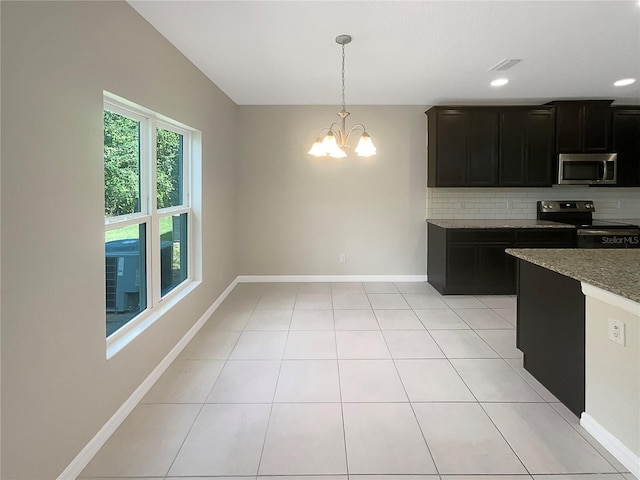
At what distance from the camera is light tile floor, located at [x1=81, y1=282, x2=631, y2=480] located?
1.81 metres

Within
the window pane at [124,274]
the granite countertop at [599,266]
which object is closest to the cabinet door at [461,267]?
the granite countertop at [599,266]

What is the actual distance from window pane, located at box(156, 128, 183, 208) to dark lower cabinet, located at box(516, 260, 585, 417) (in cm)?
288

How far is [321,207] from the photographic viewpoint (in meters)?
5.46

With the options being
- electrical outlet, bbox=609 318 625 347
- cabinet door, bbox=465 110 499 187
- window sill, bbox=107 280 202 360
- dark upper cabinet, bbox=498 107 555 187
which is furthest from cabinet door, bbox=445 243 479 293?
window sill, bbox=107 280 202 360

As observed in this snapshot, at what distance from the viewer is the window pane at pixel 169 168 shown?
124 inches

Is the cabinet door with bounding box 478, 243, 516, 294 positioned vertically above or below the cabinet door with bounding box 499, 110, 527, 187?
below

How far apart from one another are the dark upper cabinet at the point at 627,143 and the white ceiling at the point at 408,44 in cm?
42

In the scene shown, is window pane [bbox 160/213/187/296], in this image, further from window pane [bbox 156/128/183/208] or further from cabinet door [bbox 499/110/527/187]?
cabinet door [bbox 499/110/527/187]

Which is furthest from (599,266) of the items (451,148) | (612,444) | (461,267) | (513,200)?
(513,200)

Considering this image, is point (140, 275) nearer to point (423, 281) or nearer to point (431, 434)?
point (431, 434)

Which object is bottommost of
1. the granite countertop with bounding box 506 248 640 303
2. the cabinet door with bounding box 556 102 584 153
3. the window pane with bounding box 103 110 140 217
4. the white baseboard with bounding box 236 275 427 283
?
the white baseboard with bounding box 236 275 427 283

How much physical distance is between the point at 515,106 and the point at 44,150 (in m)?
5.15

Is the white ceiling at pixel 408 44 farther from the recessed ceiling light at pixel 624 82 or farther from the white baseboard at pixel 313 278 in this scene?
the white baseboard at pixel 313 278

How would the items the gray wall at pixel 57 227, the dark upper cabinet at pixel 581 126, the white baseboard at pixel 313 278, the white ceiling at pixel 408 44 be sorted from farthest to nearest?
the white baseboard at pixel 313 278 → the dark upper cabinet at pixel 581 126 → the white ceiling at pixel 408 44 → the gray wall at pixel 57 227
